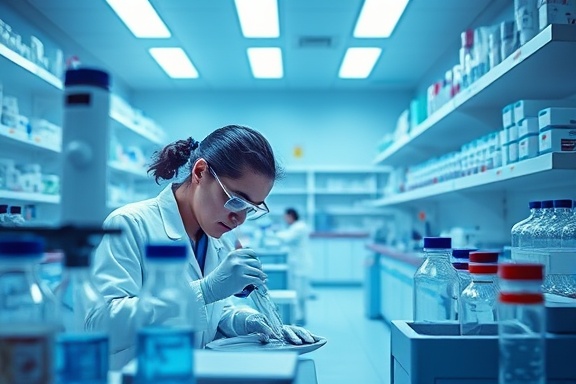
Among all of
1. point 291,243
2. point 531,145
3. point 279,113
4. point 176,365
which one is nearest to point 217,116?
point 279,113

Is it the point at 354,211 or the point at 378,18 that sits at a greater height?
the point at 378,18

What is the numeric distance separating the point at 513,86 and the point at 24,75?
351 centimetres

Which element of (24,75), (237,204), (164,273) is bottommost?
(164,273)

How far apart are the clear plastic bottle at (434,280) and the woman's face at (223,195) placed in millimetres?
553

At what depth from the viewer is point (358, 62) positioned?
6508mm

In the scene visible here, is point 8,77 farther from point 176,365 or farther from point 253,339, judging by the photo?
point 176,365

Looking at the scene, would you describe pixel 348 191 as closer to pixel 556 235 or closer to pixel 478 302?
pixel 556 235

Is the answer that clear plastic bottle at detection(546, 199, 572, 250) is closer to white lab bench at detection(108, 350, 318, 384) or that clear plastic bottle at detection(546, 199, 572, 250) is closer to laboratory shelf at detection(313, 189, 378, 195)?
white lab bench at detection(108, 350, 318, 384)

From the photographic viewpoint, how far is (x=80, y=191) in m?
0.74

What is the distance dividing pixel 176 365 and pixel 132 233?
86 cm

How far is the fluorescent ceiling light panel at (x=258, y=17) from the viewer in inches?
180

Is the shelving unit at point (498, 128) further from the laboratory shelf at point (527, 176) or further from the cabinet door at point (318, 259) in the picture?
the cabinet door at point (318, 259)

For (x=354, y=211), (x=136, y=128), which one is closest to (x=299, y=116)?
(x=354, y=211)

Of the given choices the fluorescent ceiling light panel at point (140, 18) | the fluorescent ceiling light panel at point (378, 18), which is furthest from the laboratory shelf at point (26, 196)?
Result: the fluorescent ceiling light panel at point (378, 18)
